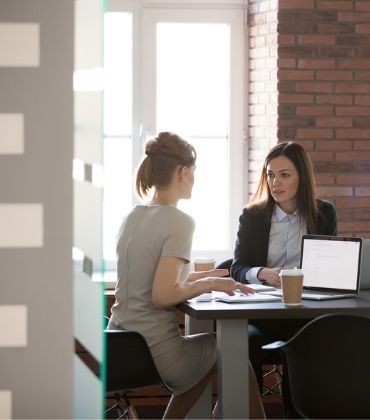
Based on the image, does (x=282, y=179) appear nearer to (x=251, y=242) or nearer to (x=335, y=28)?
(x=251, y=242)

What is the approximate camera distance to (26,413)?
5.37 ft

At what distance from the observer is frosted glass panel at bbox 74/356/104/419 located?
1560mm

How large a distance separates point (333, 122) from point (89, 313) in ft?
12.4

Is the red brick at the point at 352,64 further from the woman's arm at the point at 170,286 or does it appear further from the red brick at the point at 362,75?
the woman's arm at the point at 170,286

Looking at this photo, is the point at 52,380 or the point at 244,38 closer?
the point at 52,380

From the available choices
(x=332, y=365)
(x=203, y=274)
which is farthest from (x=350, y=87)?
(x=332, y=365)

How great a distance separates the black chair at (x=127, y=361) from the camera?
309cm

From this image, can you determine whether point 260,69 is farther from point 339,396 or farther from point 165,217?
point 339,396

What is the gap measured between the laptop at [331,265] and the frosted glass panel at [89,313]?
6.12 feet

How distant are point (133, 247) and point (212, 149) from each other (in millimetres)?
2313

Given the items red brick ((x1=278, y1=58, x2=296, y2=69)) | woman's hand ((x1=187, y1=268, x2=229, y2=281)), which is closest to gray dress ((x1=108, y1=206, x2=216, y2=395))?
woman's hand ((x1=187, y1=268, x2=229, y2=281))

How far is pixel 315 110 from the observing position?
5.12m

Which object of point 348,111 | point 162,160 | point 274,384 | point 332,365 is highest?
point 348,111

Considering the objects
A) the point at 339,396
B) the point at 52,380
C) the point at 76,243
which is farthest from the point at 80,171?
the point at 339,396
